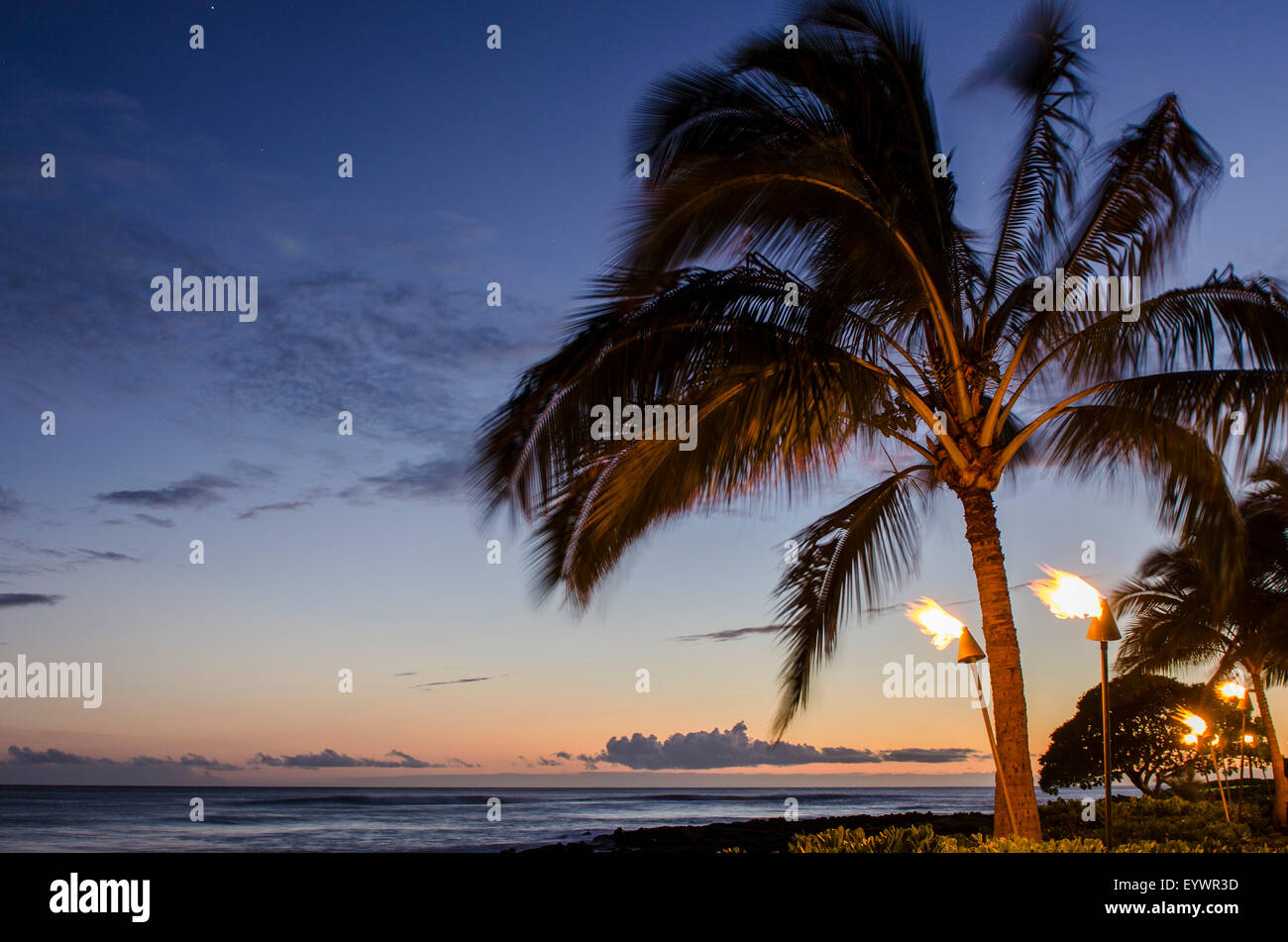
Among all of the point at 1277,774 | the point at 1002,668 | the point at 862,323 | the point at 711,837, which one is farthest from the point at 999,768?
the point at 711,837

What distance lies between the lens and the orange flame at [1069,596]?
6684 millimetres

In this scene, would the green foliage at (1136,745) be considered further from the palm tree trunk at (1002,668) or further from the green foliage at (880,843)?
the green foliage at (880,843)

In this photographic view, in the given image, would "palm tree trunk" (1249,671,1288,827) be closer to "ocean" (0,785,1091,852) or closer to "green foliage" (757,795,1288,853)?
"green foliage" (757,795,1288,853)

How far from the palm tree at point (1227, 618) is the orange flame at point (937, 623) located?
41.3 feet

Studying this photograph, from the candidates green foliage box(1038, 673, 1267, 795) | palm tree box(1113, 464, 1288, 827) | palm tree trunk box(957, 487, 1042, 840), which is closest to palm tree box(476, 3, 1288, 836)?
palm tree trunk box(957, 487, 1042, 840)

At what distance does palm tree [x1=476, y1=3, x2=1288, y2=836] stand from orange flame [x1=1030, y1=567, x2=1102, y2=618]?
0.91m

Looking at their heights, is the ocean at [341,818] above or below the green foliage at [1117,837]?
below

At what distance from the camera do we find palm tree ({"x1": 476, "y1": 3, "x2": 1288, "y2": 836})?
7.20 metres

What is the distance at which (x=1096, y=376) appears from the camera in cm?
848

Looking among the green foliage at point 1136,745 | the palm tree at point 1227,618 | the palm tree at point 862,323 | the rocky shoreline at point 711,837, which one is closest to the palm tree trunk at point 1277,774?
the palm tree at point 1227,618

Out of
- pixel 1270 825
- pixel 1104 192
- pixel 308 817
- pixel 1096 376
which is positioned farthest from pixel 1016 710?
pixel 308 817
